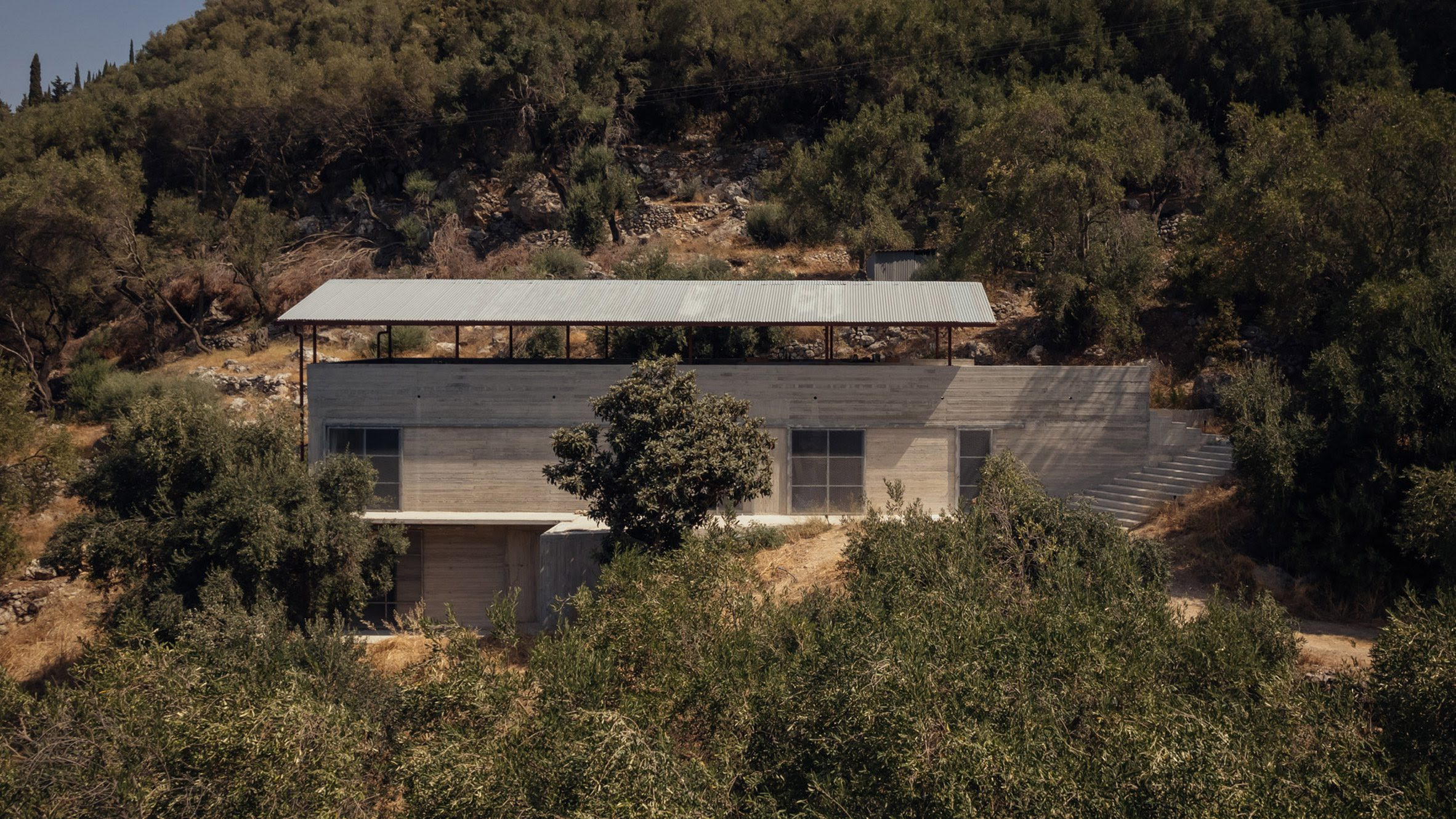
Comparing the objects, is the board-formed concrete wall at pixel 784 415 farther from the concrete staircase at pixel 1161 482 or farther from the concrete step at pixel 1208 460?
the concrete step at pixel 1208 460

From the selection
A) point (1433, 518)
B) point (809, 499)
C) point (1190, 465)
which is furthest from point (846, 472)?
point (1433, 518)

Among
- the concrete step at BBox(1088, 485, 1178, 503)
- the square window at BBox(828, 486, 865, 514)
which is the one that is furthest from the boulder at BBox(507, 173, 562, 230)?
the concrete step at BBox(1088, 485, 1178, 503)

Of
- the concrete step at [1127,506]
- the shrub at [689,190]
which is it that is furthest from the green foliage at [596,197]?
the concrete step at [1127,506]

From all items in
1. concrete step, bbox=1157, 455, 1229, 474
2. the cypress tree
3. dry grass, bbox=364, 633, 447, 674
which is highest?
the cypress tree

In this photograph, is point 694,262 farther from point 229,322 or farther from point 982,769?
point 982,769

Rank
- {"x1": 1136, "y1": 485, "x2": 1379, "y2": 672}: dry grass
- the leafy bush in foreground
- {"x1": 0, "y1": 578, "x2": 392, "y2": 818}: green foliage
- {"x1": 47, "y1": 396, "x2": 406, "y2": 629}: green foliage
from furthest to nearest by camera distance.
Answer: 1. {"x1": 47, "y1": 396, "x2": 406, "y2": 629}: green foliage
2. {"x1": 1136, "y1": 485, "x2": 1379, "y2": 672}: dry grass
3. {"x1": 0, "y1": 578, "x2": 392, "y2": 818}: green foliage
4. the leafy bush in foreground

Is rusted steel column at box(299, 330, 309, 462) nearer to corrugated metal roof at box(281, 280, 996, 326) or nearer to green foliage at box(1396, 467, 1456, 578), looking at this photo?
corrugated metal roof at box(281, 280, 996, 326)
